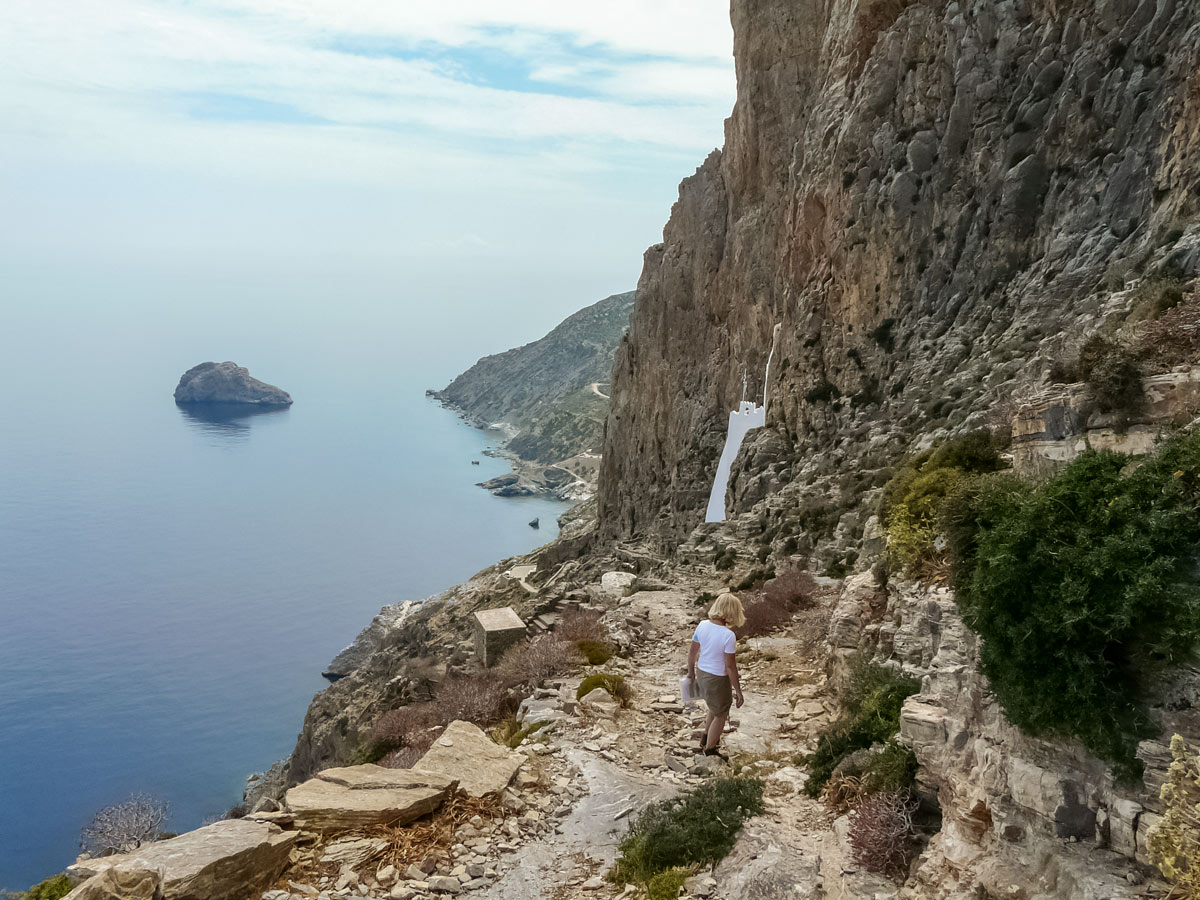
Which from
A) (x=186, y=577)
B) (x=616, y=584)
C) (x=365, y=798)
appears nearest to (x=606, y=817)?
(x=365, y=798)

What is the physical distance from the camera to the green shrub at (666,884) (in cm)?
605

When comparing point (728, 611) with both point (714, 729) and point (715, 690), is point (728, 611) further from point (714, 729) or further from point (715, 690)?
point (714, 729)

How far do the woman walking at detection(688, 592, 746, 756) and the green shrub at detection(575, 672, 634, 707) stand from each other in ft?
8.73

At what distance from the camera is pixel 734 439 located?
1481 inches

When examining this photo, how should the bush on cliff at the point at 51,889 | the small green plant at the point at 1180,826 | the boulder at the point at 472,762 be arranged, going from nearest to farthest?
the small green plant at the point at 1180,826 → the boulder at the point at 472,762 → the bush on cliff at the point at 51,889

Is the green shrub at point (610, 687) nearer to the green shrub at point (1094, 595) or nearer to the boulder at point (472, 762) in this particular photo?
the boulder at point (472, 762)

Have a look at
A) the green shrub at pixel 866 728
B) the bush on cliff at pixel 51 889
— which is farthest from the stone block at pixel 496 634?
A: the green shrub at pixel 866 728

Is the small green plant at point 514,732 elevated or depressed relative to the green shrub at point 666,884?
depressed

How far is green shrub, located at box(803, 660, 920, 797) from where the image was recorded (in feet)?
24.1

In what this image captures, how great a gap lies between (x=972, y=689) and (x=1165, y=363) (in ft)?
9.69

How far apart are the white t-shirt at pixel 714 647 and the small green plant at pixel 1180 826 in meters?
4.26

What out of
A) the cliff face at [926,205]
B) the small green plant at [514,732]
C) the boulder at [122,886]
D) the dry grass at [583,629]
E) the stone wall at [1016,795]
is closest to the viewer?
the stone wall at [1016,795]

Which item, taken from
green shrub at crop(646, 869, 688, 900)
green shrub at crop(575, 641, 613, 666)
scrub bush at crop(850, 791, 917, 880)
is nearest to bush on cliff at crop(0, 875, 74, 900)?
green shrub at crop(575, 641, 613, 666)

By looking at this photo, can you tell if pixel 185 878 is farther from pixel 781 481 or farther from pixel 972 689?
pixel 781 481
